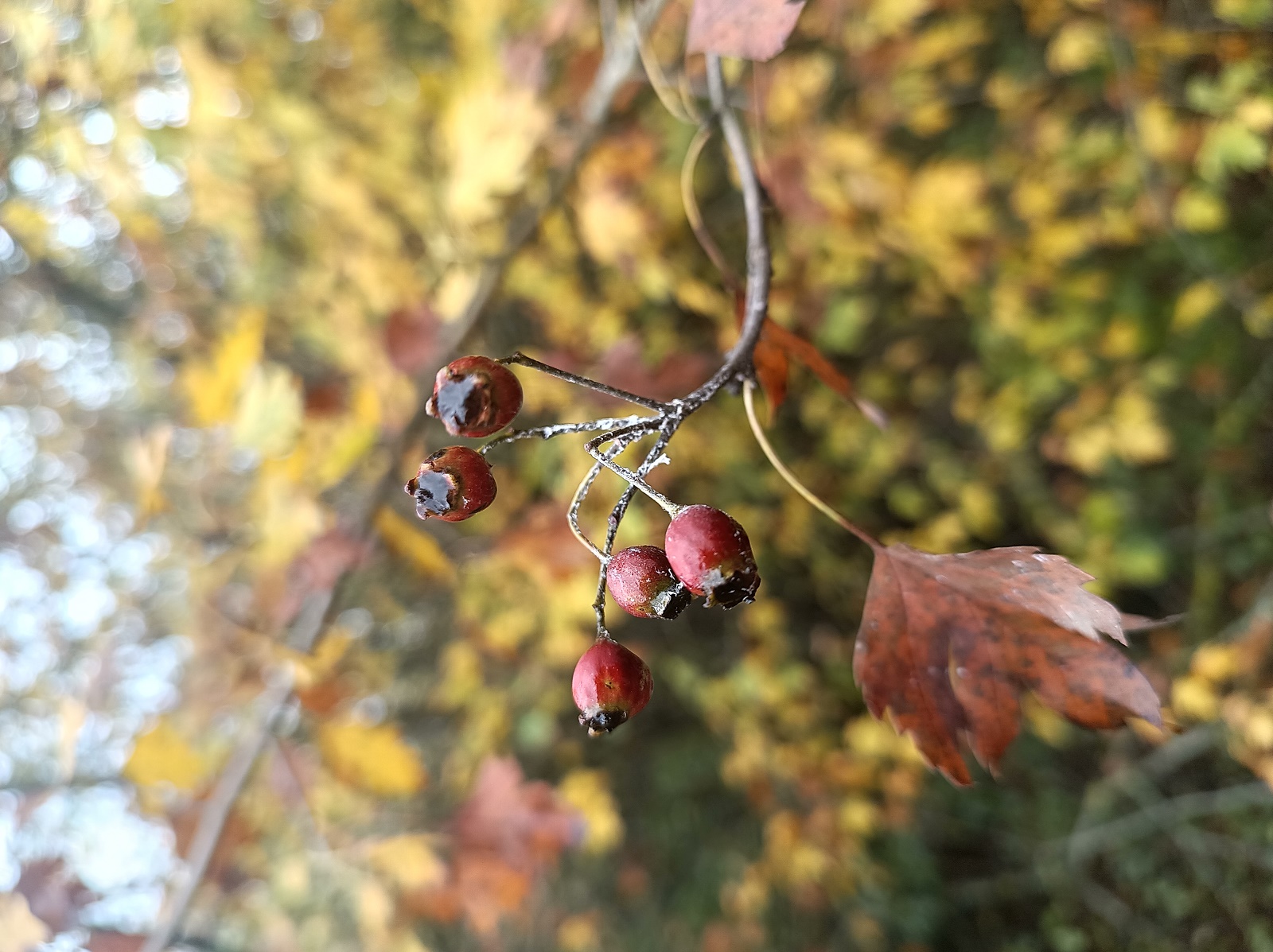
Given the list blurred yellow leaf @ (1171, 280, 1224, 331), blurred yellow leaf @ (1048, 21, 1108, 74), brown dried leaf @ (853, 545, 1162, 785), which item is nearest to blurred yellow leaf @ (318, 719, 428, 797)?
brown dried leaf @ (853, 545, 1162, 785)

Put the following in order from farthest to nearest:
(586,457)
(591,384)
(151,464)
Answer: (586,457) → (151,464) → (591,384)

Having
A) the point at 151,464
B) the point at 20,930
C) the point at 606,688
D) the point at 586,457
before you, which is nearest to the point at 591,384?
the point at 606,688

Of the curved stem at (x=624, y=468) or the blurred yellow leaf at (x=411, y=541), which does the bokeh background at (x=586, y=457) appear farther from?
the curved stem at (x=624, y=468)

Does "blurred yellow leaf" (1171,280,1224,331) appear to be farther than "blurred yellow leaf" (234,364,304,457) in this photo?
Yes

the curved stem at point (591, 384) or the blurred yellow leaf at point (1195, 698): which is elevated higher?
the curved stem at point (591, 384)

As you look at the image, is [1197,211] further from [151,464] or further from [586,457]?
[151,464]

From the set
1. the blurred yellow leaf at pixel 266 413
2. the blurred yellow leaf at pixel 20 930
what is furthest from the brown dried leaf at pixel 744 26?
the blurred yellow leaf at pixel 20 930

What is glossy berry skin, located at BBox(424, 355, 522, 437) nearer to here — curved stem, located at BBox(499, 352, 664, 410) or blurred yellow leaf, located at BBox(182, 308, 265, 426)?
curved stem, located at BBox(499, 352, 664, 410)
